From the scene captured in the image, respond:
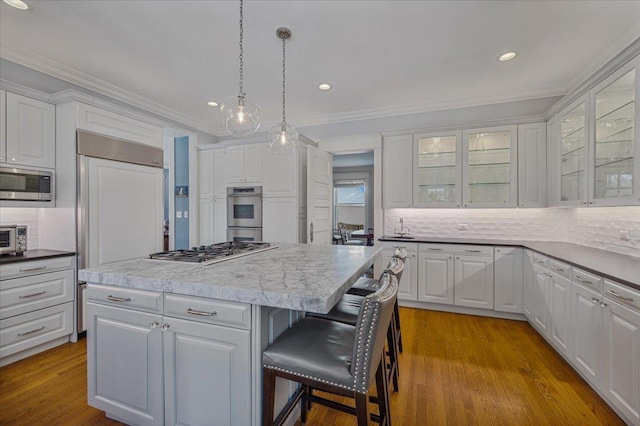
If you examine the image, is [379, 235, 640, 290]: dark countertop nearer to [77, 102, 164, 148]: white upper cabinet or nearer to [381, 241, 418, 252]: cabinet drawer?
[381, 241, 418, 252]: cabinet drawer

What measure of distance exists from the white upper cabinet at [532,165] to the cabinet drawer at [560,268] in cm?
116

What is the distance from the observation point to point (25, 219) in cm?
289

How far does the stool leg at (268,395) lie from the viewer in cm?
128

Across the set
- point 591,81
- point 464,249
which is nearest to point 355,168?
point 464,249

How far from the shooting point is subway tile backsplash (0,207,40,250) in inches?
108

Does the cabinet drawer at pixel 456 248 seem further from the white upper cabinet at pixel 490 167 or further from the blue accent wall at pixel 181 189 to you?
the blue accent wall at pixel 181 189

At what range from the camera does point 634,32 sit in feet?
7.41

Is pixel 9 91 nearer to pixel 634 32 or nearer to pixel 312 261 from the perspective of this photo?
pixel 312 261

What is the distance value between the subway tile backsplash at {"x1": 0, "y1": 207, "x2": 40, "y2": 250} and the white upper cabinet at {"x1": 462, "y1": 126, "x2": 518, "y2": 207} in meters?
4.91

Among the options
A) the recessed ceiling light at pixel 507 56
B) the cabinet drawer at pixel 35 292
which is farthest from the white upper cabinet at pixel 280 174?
the recessed ceiling light at pixel 507 56

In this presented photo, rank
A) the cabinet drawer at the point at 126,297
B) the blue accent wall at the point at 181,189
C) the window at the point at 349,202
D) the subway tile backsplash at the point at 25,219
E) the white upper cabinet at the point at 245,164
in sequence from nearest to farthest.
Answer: the cabinet drawer at the point at 126,297
the subway tile backsplash at the point at 25,219
the white upper cabinet at the point at 245,164
the blue accent wall at the point at 181,189
the window at the point at 349,202

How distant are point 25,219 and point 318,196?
128 inches

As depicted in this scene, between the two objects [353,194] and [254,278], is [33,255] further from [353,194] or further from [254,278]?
[353,194]

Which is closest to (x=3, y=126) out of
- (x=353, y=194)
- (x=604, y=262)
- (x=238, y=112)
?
(x=238, y=112)
